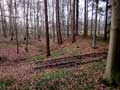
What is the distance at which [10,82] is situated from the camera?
999 cm

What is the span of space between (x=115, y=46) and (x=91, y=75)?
217 cm

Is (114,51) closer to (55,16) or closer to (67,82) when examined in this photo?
(67,82)

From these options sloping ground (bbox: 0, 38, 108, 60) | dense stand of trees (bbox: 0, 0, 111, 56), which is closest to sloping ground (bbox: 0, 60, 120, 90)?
sloping ground (bbox: 0, 38, 108, 60)

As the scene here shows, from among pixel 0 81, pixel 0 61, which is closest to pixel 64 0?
pixel 0 61

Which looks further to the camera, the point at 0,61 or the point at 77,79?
the point at 0,61

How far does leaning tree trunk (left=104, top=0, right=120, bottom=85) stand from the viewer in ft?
24.6

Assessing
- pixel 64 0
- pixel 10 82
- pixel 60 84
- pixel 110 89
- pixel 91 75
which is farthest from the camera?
pixel 64 0

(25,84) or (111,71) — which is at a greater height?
(111,71)

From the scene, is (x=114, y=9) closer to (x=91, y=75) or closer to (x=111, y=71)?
(x=111, y=71)

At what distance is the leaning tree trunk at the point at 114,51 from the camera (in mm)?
7500

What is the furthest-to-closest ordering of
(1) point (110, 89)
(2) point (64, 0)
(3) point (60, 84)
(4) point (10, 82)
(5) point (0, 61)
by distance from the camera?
(2) point (64, 0) → (5) point (0, 61) → (4) point (10, 82) → (3) point (60, 84) → (1) point (110, 89)

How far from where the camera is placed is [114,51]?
7.68 m

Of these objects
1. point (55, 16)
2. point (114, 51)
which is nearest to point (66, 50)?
point (114, 51)

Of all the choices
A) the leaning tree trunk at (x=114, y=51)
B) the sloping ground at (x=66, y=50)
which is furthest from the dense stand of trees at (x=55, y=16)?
the leaning tree trunk at (x=114, y=51)
